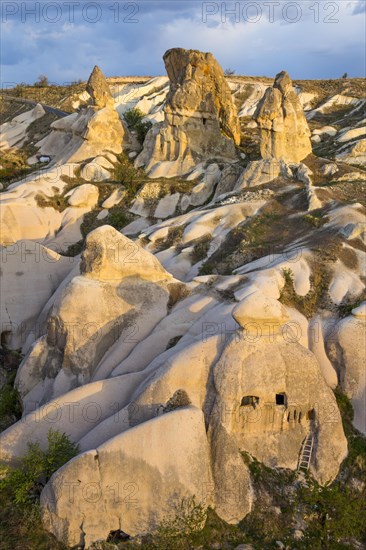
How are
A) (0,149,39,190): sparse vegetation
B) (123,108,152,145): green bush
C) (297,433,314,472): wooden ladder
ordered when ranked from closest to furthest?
(297,433,314,472): wooden ladder < (0,149,39,190): sparse vegetation < (123,108,152,145): green bush

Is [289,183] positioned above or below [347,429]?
above

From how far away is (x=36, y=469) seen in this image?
45.6 ft

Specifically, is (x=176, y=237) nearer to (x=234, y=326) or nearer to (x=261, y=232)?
(x=261, y=232)

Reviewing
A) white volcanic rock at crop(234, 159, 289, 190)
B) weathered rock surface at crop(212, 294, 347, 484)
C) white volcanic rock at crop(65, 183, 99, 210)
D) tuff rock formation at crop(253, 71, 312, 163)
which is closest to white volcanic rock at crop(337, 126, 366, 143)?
tuff rock formation at crop(253, 71, 312, 163)

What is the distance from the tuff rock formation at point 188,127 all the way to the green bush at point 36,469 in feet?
86.4

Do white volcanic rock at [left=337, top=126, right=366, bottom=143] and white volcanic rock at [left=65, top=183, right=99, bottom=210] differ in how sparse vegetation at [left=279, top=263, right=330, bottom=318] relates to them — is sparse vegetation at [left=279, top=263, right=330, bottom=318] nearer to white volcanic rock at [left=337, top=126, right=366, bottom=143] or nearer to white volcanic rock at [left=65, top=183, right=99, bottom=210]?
white volcanic rock at [left=65, top=183, right=99, bottom=210]

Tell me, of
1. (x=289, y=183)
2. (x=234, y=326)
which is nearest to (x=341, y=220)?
(x=289, y=183)

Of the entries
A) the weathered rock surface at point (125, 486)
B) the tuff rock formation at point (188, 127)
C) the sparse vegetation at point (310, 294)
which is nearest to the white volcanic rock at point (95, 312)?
the sparse vegetation at point (310, 294)

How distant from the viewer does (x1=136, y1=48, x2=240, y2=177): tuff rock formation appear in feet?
127

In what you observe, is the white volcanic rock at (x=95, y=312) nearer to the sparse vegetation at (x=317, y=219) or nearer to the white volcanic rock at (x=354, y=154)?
the sparse vegetation at (x=317, y=219)

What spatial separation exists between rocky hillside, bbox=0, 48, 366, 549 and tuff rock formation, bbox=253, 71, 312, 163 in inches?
7.5

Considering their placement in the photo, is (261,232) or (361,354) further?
(261,232)

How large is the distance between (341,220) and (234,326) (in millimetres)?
9639

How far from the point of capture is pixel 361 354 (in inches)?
631
